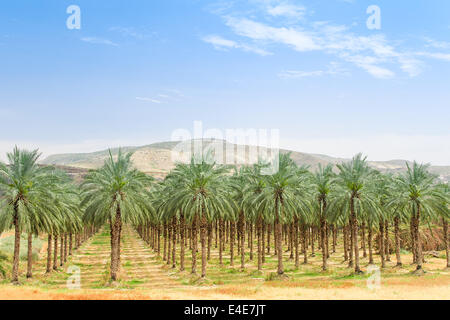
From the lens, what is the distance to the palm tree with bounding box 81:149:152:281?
4072cm

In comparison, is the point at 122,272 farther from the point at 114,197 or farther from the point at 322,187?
the point at 322,187

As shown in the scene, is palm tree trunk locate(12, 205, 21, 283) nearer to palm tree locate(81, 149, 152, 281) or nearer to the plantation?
the plantation

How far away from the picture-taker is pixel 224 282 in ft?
147

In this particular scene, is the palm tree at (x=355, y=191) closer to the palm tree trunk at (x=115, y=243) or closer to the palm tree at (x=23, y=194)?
the palm tree trunk at (x=115, y=243)

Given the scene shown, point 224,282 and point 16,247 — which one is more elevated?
point 16,247

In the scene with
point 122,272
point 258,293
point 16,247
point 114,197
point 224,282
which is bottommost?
point 122,272

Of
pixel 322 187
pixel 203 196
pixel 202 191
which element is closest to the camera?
pixel 203 196

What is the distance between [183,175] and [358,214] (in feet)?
69.6

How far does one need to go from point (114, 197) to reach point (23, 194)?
8526 mm

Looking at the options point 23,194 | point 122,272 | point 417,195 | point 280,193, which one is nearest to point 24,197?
point 23,194

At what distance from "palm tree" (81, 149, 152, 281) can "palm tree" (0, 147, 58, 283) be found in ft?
12.6
